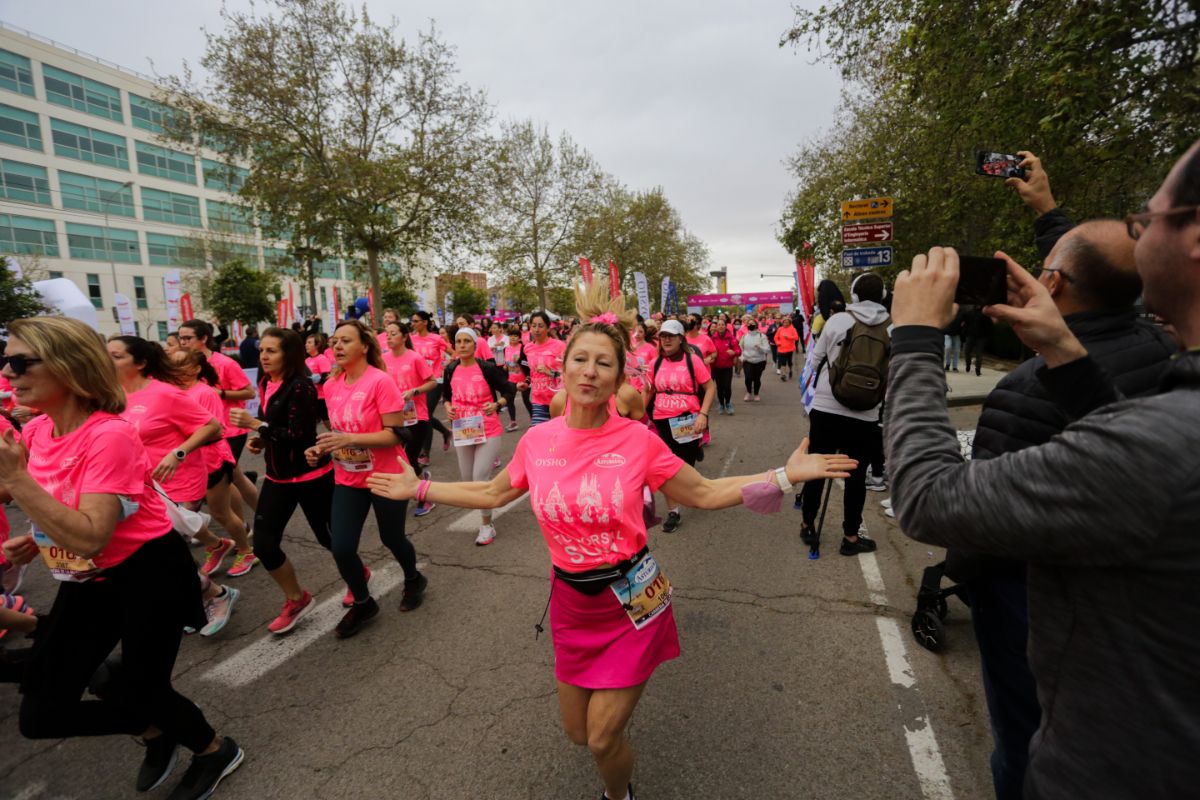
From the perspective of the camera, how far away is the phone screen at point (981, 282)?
4.14 ft

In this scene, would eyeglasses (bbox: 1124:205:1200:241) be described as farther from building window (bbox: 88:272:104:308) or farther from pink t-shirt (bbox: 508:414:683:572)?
building window (bbox: 88:272:104:308)

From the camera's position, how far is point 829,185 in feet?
68.8

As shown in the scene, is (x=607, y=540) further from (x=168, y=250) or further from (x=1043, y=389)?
(x=168, y=250)

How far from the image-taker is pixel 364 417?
3.71 meters

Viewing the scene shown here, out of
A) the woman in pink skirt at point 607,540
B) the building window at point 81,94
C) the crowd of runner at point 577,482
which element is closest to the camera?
the crowd of runner at point 577,482

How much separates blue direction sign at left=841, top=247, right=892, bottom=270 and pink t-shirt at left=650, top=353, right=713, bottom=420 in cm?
669

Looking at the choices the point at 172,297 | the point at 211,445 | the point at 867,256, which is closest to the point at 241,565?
the point at 211,445

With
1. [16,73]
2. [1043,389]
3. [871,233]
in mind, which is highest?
[16,73]

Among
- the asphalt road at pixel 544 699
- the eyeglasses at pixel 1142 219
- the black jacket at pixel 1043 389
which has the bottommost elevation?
the asphalt road at pixel 544 699

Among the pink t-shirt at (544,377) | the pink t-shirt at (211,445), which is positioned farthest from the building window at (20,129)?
the pink t-shirt at (211,445)

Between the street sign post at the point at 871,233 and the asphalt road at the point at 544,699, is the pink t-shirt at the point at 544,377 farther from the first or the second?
the street sign post at the point at 871,233

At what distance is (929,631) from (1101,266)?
2430mm

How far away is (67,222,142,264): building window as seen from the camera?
39625 mm

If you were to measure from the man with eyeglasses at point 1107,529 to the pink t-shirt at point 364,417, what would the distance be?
3.26 meters
